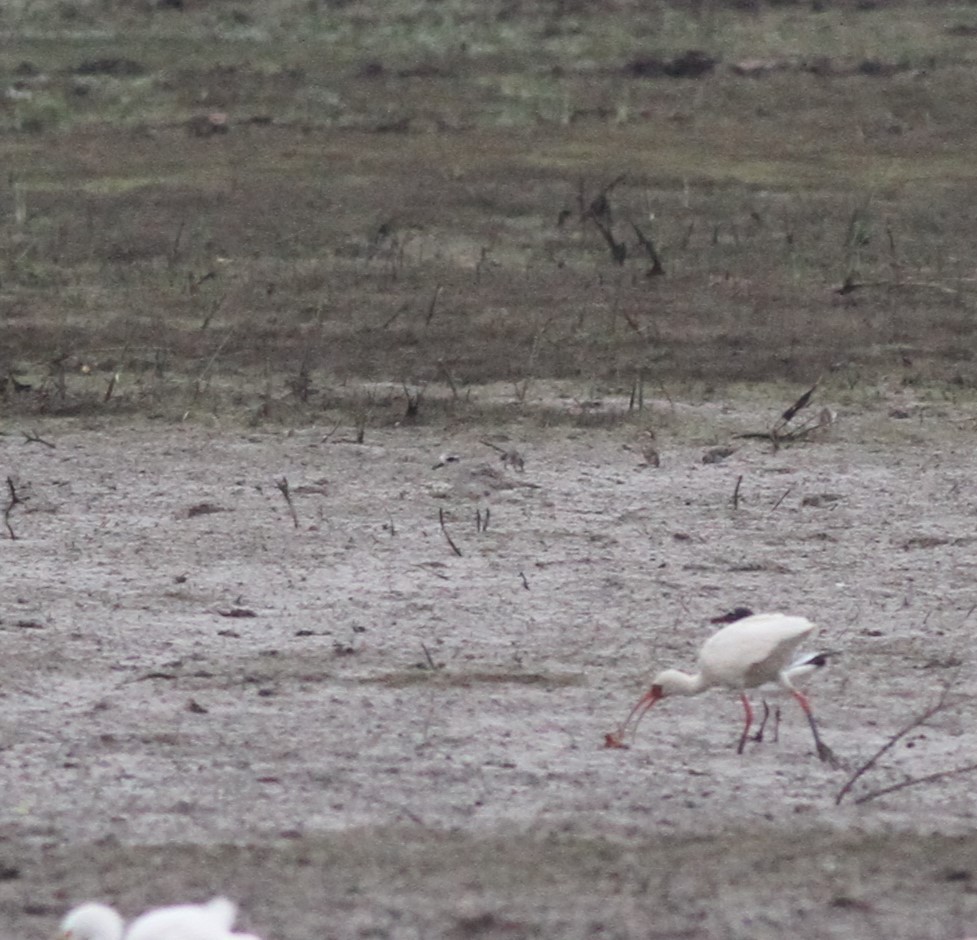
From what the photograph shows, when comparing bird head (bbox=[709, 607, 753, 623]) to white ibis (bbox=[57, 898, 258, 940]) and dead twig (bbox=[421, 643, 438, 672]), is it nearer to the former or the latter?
dead twig (bbox=[421, 643, 438, 672])

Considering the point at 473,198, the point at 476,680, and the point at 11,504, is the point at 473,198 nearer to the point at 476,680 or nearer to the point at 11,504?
the point at 11,504

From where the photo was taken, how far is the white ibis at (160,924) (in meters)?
3.89

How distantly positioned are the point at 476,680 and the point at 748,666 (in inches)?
37.4

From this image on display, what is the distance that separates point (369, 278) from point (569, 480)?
4433 millimetres

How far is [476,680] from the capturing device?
631cm

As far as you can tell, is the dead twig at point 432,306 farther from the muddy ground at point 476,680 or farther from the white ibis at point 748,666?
the white ibis at point 748,666

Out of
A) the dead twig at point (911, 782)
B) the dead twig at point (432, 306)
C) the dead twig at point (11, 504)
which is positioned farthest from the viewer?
the dead twig at point (432, 306)

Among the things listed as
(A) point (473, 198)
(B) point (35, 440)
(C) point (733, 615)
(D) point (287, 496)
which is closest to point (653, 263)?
(A) point (473, 198)

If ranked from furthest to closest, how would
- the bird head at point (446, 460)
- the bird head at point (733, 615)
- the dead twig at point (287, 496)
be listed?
the bird head at point (446, 460) → the dead twig at point (287, 496) → the bird head at point (733, 615)

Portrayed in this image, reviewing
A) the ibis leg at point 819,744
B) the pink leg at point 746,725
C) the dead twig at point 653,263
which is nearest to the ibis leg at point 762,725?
the pink leg at point 746,725

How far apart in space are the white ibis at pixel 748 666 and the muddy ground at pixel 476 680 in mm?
109

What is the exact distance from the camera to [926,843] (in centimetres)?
497

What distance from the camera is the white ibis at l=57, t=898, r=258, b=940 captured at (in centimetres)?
389

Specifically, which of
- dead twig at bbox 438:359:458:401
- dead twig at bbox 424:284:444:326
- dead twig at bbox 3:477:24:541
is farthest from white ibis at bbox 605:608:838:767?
dead twig at bbox 424:284:444:326
